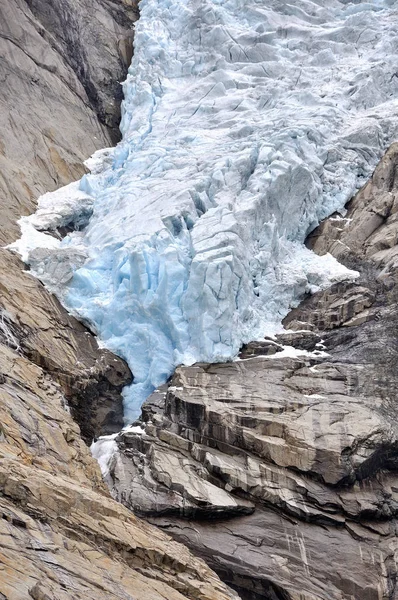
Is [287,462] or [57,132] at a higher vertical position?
[57,132]

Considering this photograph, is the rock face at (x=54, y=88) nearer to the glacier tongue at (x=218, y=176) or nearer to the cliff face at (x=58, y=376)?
the cliff face at (x=58, y=376)

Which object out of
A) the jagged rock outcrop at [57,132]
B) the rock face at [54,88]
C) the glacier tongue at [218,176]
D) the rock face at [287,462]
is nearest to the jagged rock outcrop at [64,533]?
the rock face at [287,462]

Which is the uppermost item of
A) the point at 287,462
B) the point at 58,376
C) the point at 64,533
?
the point at 287,462

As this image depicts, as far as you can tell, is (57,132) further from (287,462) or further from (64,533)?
(64,533)

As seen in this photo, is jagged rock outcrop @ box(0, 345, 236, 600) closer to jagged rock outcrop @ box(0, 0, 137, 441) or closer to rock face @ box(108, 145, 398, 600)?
rock face @ box(108, 145, 398, 600)

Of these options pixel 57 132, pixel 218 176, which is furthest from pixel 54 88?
pixel 218 176

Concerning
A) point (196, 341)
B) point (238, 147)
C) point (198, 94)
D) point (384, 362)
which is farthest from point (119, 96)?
point (384, 362)

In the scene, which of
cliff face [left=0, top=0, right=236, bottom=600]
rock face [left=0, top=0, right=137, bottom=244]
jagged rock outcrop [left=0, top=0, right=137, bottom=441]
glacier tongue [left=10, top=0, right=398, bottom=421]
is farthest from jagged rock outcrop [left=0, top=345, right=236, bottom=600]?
rock face [left=0, top=0, right=137, bottom=244]
